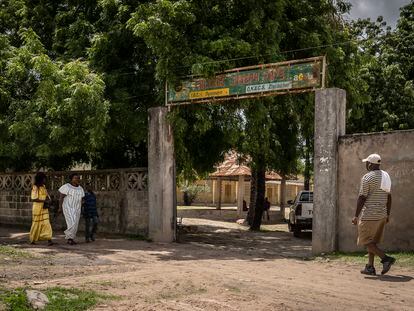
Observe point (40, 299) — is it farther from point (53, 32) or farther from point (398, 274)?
point (53, 32)

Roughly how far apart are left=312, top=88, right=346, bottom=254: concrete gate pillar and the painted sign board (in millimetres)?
446

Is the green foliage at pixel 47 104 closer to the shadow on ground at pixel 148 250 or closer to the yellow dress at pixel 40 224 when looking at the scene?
the yellow dress at pixel 40 224

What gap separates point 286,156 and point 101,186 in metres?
7.46

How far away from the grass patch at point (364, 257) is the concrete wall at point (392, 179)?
239mm

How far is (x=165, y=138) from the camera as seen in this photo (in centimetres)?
1348

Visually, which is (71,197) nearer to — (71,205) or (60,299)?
(71,205)

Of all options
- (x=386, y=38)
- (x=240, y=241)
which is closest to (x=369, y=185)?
(x=240, y=241)

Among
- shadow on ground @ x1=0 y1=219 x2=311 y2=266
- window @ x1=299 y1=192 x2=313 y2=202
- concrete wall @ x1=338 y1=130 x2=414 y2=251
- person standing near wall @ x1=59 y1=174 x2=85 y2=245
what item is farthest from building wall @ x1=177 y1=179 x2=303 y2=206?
concrete wall @ x1=338 y1=130 x2=414 y2=251

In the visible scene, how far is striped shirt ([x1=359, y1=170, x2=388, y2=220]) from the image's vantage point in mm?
8289

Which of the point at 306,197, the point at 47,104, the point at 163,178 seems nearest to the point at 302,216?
the point at 306,197

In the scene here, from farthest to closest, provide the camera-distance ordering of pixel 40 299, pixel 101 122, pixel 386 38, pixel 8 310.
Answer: pixel 386 38 < pixel 101 122 < pixel 40 299 < pixel 8 310

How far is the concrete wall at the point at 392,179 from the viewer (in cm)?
1018

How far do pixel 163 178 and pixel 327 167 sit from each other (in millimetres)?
4242

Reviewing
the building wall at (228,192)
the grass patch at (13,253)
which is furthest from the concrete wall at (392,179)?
the building wall at (228,192)
